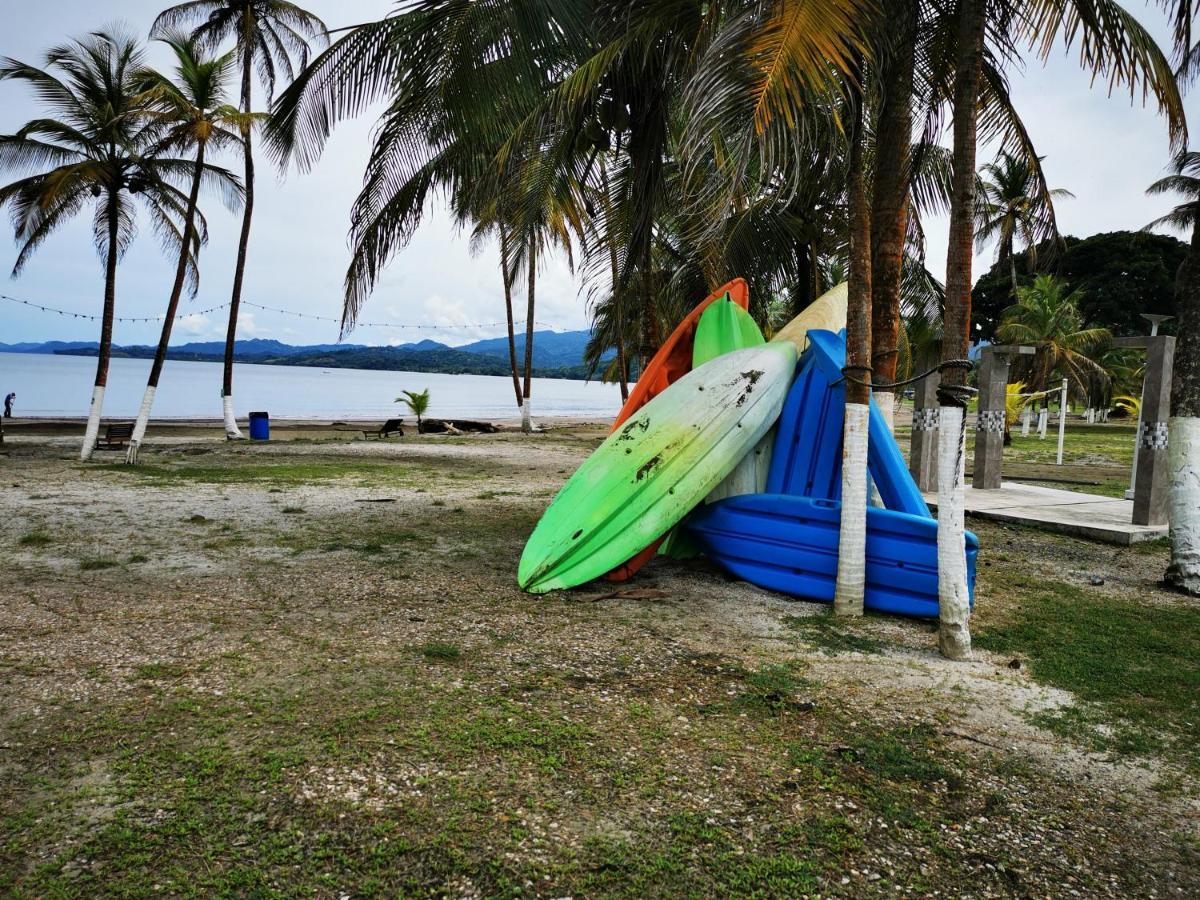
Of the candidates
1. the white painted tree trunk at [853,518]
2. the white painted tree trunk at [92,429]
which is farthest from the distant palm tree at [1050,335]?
the white painted tree trunk at [92,429]

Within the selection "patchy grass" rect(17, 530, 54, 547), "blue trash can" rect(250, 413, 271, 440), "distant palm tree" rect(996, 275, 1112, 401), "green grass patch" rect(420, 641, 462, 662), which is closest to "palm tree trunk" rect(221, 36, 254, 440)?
"blue trash can" rect(250, 413, 271, 440)

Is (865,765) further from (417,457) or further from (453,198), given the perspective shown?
(417,457)

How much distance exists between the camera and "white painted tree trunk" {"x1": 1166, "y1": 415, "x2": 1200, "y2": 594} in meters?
6.21

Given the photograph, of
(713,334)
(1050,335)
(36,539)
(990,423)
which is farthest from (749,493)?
(1050,335)

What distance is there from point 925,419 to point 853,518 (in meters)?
7.72

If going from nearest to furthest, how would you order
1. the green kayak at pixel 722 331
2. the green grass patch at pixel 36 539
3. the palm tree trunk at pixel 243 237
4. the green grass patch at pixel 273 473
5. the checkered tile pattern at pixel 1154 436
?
the green grass patch at pixel 36 539 → the green kayak at pixel 722 331 → the checkered tile pattern at pixel 1154 436 → the green grass patch at pixel 273 473 → the palm tree trunk at pixel 243 237

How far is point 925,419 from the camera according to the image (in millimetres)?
11977

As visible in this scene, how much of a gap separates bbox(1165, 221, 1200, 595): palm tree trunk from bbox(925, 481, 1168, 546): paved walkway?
2.08 metres

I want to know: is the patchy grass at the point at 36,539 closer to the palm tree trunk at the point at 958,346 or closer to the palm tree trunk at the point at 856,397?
the palm tree trunk at the point at 856,397

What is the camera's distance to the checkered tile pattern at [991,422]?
38.8ft

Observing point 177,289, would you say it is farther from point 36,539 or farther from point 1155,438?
point 1155,438

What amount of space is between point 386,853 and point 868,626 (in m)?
3.66

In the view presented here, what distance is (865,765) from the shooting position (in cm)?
315

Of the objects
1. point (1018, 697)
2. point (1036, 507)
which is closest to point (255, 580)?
point (1018, 697)
